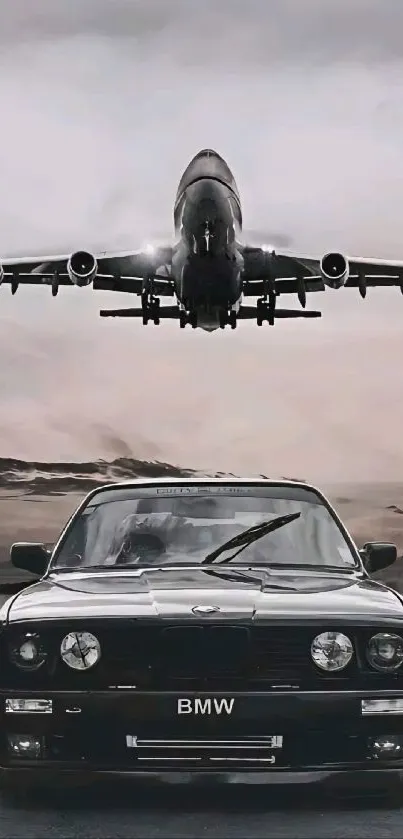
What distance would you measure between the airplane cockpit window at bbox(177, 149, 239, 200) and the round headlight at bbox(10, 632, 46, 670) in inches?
762

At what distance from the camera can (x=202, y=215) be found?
20.6 metres

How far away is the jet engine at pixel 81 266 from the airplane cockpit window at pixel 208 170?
9.01ft

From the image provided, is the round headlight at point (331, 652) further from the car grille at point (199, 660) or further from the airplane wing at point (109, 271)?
the airplane wing at point (109, 271)

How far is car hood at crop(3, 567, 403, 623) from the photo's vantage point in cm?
427

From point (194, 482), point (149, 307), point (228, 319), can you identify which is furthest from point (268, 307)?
point (194, 482)

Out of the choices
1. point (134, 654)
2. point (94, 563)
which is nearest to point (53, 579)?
point (94, 563)

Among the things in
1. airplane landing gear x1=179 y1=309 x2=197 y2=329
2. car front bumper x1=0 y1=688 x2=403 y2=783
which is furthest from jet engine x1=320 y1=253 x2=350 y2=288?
car front bumper x1=0 y1=688 x2=403 y2=783

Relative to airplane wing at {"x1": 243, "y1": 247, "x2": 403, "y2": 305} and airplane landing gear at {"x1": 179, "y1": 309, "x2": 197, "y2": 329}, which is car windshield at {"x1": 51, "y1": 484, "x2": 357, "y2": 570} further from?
airplane wing at {"x1": 243, "y1": 247, "x2": 403, "y2": 305}

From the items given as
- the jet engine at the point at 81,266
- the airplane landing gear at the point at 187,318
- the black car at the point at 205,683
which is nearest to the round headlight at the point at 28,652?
the black car at the point at 205,683

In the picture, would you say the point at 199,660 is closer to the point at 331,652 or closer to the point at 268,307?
the point at 331,652

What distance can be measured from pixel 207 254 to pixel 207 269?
312mm

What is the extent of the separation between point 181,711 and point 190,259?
684 inches

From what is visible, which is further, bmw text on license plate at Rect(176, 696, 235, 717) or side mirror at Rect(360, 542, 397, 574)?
side mirror at Rect(360, 542, 397, 574)

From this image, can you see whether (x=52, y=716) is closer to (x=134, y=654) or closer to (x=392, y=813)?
(x=134, y=654)
